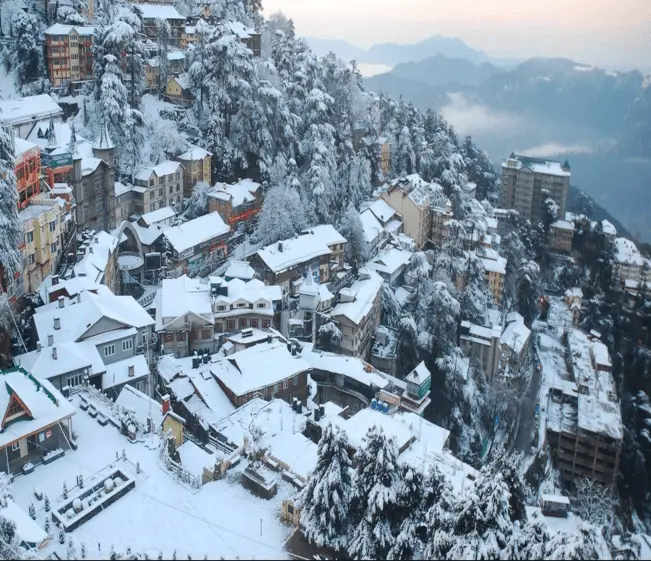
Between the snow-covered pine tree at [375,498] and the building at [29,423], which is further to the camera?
the building at [29,423]

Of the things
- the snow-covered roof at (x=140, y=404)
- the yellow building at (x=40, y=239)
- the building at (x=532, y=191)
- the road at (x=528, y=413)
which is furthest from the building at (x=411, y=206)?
the snow-covered roof at (x=140, y=404)

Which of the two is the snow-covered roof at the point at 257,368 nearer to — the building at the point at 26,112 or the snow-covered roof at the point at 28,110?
the building at the point at 26,112

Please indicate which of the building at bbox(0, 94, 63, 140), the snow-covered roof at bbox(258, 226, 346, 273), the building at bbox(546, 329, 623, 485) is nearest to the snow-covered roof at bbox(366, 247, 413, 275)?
the snow-covered roof at bbox(258, 226, 346, 273)

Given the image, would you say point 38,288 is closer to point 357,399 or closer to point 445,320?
point 357,399

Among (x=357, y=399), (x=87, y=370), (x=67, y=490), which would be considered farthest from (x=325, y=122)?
(x=67, y=490)

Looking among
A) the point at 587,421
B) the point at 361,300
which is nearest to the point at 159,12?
the point at 361,300

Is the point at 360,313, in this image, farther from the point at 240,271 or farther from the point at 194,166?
the point at 194,166
